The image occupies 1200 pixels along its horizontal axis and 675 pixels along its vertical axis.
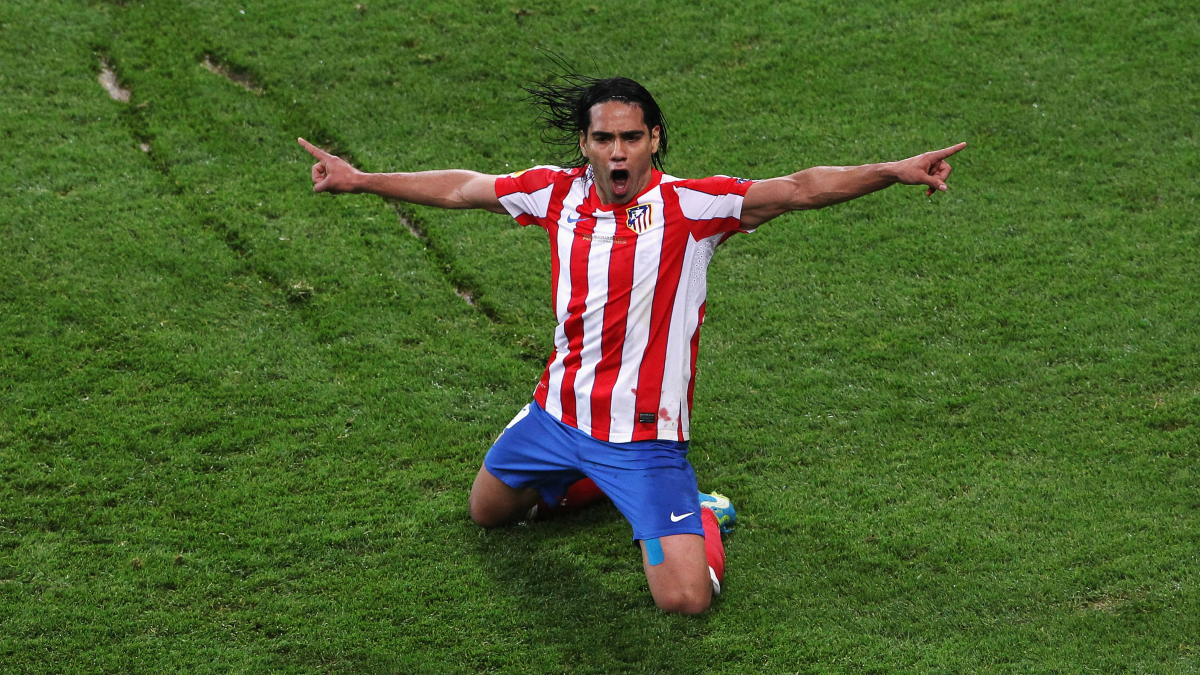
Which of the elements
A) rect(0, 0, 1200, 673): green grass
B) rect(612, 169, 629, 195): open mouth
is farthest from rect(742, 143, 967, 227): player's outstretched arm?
rect(0, 0, 1200, 673): green grass

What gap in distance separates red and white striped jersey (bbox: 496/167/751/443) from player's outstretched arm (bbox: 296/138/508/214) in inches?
23.9

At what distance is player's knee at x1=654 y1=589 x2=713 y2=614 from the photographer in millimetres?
5582

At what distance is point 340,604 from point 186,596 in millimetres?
763

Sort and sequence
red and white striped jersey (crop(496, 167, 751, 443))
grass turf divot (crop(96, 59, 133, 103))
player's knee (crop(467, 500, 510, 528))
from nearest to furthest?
red and white striped jersey (crop(496, 167, 751, 443)), player's knee (crop(467, 500, 510, 528)), grass turf divot (crop(96, 59, 133, 103))

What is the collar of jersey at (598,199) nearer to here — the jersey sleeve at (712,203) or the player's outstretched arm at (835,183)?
the jersey sleeve at (712,203)

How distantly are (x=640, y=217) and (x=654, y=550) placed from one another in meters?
1.63

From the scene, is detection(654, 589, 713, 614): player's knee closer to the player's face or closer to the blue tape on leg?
the blue tape on leg

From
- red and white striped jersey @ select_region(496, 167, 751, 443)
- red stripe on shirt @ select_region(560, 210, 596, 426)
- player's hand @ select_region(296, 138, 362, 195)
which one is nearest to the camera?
red and white striped jersey @ select_region(496, 167, 751, 443)

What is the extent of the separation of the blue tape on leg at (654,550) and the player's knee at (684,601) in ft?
0.56

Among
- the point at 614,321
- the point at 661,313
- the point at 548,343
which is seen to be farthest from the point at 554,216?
the point at 548,343

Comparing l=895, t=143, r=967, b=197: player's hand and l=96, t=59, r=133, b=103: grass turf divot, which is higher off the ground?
l=96, t=59, r=133, b=103: grass turf divot

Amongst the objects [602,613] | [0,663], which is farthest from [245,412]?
[602,613]

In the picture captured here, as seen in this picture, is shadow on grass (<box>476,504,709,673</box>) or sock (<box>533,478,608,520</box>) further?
sock (<box>533,478,608,520</box>)

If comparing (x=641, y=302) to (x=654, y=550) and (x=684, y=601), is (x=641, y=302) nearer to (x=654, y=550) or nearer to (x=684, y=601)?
(x=654, y=550)
